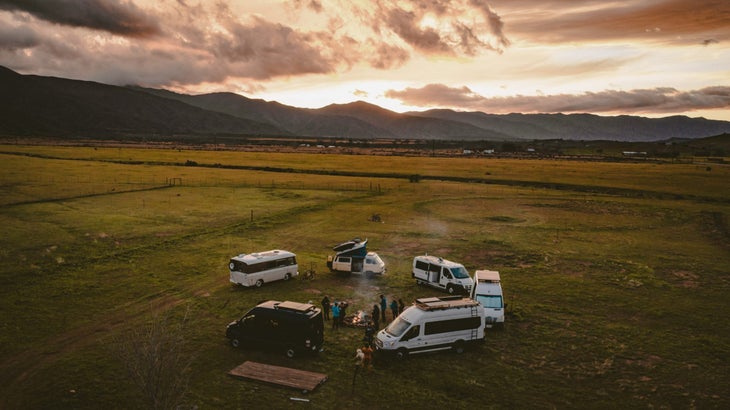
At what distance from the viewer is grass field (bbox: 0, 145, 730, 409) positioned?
20.8 m

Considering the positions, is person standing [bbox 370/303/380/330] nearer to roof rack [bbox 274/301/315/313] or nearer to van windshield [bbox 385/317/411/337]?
van windshield [bbox 385/317/411/337]

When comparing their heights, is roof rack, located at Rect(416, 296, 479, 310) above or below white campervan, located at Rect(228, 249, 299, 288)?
above

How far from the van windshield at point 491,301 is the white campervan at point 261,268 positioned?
591 inches

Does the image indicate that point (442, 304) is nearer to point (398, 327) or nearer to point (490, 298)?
point (398, 327)

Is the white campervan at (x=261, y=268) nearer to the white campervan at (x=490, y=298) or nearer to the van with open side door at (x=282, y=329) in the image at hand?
the van with open side door at (x=282, y=329)

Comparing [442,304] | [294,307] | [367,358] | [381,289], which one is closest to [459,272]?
[381,289]

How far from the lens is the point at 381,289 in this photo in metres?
34.1

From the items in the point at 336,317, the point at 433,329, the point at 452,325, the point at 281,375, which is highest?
the point at 452,325

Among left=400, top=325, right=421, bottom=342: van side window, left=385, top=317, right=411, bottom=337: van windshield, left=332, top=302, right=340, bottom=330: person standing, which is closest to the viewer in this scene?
left=400, top=325, right=421, bottom=342: van side window

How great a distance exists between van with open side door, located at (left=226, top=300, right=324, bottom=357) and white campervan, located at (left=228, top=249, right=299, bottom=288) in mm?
8571

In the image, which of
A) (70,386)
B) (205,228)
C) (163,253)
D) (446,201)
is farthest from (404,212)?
(70,386)

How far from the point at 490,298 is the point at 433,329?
5.96 m

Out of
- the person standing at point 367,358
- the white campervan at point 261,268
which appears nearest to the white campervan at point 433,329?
the person standing at point 367,358

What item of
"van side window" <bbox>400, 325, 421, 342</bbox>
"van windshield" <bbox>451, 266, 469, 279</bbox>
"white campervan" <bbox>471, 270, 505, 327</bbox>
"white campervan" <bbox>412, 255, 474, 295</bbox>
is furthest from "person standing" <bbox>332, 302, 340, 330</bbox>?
"van windshield" <bbox>451, 266, 469, 279</bbox>
